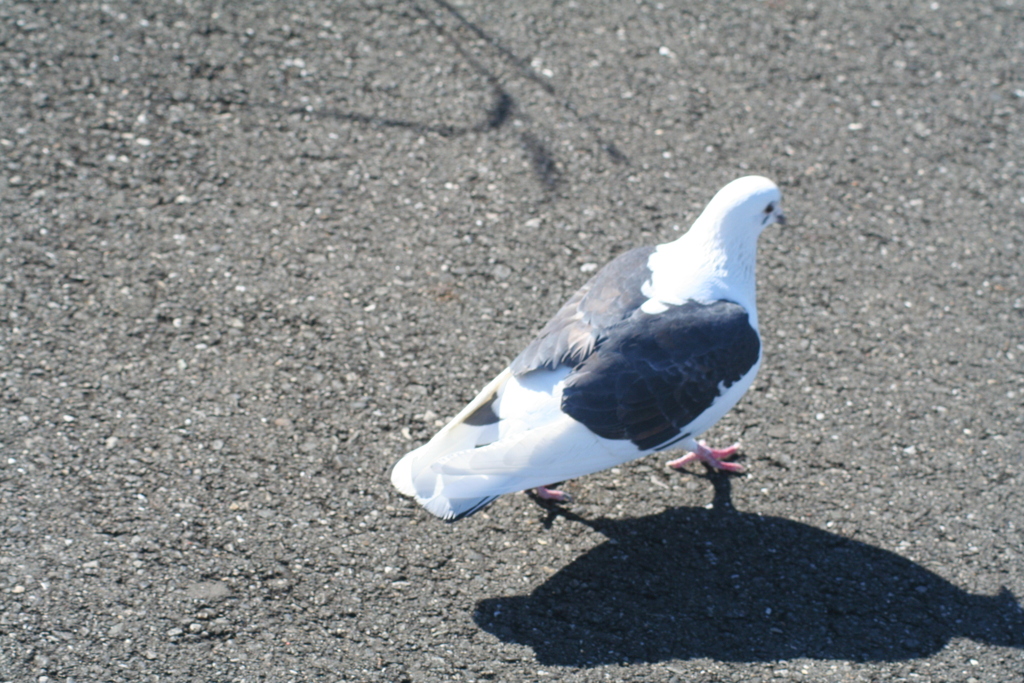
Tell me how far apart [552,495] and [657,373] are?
0.80 m

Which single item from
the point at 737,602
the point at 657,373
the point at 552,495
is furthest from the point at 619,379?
the point at 737,602

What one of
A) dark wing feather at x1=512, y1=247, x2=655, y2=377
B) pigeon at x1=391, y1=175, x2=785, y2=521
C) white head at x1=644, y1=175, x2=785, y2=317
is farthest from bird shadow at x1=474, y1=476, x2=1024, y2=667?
white head at x1=644, y1=175, x2=785, y2=317

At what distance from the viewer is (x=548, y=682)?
127 inches

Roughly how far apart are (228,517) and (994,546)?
3198 millimetres

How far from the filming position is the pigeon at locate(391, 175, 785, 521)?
3.38 m

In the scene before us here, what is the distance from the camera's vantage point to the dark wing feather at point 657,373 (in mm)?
3439

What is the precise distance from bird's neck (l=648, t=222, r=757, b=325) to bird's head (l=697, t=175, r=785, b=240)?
0.10 feet

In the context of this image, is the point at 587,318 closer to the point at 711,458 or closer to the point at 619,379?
the point at 619,379

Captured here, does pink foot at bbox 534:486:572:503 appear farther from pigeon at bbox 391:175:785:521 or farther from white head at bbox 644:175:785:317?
white head at bbox 644:175:785:317

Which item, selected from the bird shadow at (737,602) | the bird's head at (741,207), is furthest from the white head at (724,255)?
the bird shadow at (737,602)

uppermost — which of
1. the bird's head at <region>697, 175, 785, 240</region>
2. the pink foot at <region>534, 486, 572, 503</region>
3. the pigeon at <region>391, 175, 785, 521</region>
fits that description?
the bird's head at <region>697, 175, 785, 240</region>

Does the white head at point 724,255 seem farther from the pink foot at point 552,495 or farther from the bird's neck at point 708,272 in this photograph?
the pink foot at point 552,495

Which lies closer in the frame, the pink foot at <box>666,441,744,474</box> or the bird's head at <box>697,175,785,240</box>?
the bird's head at <box>697,175,785,240</box>

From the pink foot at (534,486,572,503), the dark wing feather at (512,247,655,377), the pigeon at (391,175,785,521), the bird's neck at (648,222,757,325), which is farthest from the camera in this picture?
the pink foot at (534,486,572,503)
